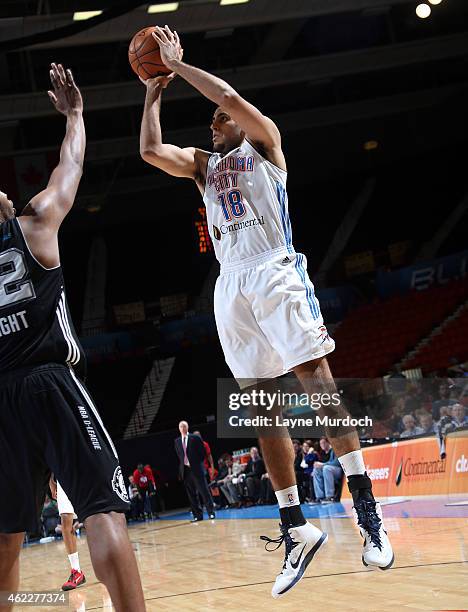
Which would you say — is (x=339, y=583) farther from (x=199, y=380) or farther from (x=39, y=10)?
(x=199, y=380)

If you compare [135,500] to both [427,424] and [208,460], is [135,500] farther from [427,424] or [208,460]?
[427,424]

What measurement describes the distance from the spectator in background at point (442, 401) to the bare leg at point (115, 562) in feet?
29.3

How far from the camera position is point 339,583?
5.84 metres

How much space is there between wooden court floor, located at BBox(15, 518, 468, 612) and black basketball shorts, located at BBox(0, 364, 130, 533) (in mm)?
2366

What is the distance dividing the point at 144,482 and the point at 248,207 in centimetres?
1496

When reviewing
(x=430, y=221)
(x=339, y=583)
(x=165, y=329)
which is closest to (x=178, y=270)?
(x=165, y=329)

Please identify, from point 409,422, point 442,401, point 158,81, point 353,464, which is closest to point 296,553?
point 353,464

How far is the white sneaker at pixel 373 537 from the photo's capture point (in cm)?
376

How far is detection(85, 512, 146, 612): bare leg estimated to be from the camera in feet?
9.82

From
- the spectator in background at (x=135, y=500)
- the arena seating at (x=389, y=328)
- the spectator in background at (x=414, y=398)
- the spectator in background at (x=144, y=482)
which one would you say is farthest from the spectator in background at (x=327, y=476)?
the arena seating at (x=389, y=328)

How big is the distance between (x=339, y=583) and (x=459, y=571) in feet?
2.87

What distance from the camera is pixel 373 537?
12.6 feet

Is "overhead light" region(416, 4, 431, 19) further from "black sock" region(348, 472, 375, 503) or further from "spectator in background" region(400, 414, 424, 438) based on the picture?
"black sock" region(348, 472, 375, 503)

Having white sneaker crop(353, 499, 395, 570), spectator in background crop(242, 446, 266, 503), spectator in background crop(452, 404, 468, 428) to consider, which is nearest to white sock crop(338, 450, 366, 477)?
white sneaker crop(353, 499, 395, 570)
